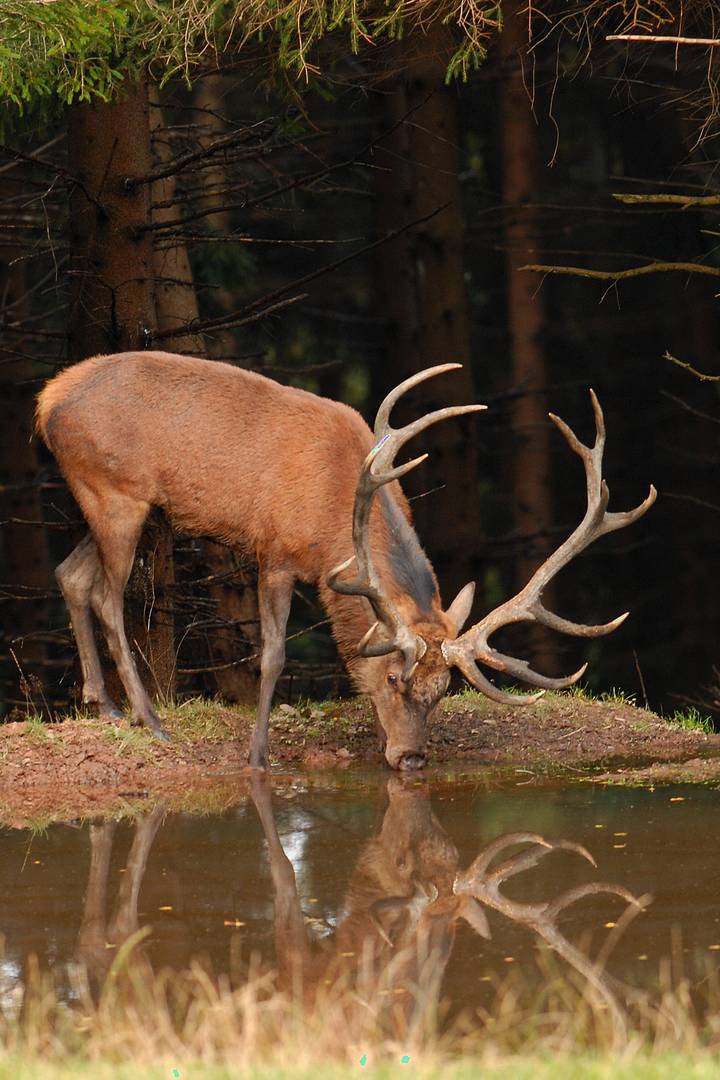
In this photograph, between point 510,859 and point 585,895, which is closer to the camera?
point 585,895

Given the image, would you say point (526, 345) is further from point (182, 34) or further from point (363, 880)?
point (363, 880)

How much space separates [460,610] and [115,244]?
11.9ft

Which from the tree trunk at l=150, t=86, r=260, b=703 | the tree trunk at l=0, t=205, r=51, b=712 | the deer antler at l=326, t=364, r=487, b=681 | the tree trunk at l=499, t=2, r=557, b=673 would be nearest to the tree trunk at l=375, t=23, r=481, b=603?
the tree trunk at l=150, t=86, r=260, b=703

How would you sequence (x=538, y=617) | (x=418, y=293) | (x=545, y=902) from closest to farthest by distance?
(x=545, y=902) < (x=538, y=617) < (x=418, y=293)

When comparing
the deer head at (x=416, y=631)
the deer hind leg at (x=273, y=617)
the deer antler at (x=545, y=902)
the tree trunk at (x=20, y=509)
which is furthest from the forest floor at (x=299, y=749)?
the tree trunk at (x=20, y=509)

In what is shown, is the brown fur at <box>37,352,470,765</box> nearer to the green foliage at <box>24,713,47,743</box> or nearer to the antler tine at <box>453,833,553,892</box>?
the green foliage at <box>24,713,47,743</box>

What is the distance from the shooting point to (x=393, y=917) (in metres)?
5.77

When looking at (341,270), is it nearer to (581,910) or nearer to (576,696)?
(576,696)

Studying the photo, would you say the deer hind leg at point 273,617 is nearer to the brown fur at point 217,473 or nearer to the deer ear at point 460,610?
the brown fur at point 217,473

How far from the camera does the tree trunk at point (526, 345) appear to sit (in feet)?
63.0

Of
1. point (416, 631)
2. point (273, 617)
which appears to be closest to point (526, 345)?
point (273, 617)

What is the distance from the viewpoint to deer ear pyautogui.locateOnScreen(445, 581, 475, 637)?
931cm

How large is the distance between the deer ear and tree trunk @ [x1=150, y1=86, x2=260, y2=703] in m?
3.77

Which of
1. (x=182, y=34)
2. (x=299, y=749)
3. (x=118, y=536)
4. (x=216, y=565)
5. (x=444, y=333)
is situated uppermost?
(x=182, y=34)
